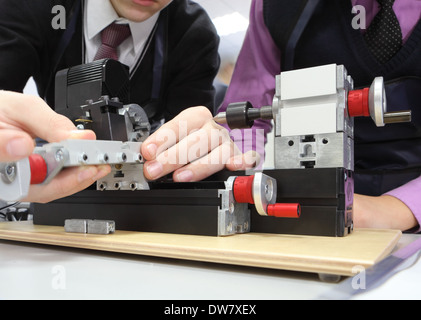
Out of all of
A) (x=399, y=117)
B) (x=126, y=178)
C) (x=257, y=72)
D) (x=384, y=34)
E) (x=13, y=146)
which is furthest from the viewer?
(x=257, y=72)

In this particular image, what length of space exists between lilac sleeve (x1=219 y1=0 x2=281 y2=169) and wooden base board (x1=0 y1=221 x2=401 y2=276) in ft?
1.57

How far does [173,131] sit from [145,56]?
0.64 metres

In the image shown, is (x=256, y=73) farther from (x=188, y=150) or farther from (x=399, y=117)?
(x=399, y=117)

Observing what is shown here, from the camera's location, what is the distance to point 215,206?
57cm

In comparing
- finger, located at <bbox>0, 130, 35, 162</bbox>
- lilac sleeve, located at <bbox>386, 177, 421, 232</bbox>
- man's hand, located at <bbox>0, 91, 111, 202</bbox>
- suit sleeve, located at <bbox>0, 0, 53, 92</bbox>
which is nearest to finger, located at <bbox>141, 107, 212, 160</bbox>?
man's hand, located at <bbox>0, 91, 111, 202</bbox>

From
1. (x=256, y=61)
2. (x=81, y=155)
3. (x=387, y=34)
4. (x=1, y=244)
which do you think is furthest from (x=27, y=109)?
(x=387, y=34)

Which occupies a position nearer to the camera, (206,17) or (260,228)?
(260,228)

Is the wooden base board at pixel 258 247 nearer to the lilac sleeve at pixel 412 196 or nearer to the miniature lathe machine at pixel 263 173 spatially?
the miniature lathe machine at pixel 263 173

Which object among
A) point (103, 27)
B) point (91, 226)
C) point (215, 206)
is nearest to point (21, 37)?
point (103, 27)

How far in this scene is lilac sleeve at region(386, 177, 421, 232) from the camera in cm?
71
